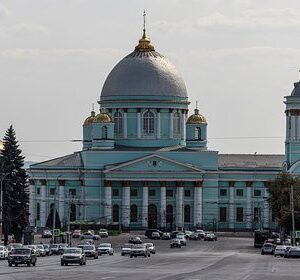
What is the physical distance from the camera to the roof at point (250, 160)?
18850cm

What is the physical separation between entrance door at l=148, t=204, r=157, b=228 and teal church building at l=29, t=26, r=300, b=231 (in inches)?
4.6

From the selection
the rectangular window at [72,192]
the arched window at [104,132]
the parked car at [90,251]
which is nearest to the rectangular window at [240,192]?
the arched window at [104,132]

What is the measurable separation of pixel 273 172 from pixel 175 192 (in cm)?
1219

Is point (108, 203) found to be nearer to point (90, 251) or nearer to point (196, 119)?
point (196, 119)

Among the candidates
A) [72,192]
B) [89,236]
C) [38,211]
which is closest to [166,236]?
[89,236]

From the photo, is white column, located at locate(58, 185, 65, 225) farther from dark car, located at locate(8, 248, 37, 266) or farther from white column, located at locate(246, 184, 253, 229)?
dark car, located at locate(8, 248, 37, 266)

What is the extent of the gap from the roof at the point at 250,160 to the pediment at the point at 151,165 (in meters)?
8.29

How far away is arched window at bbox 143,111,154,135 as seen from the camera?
619 ft

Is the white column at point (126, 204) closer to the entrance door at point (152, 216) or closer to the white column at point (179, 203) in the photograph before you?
the entrance door at point (152, 216)

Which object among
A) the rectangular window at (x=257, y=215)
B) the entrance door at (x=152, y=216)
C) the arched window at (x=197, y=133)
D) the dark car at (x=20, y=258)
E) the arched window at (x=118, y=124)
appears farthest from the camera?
the arched window at (x=118, y=124)

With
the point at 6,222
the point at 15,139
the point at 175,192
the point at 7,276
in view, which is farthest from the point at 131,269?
the point at 175,192

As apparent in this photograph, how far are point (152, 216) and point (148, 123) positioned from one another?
1205cm

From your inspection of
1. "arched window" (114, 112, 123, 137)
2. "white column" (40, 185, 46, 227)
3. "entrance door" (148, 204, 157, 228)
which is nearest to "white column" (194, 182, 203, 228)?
"entrance door" (148, 204, 157, 228)

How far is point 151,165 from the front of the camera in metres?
180
